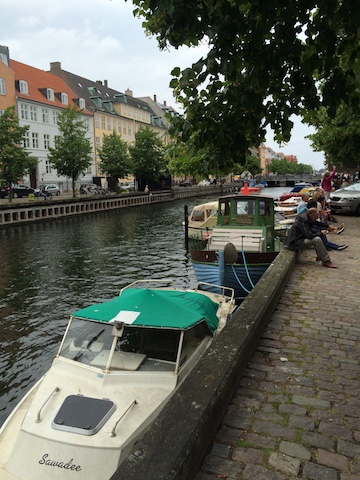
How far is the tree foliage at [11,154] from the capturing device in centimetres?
3772

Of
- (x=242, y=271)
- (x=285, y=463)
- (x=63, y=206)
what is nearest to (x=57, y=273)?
(x=242, y=271)

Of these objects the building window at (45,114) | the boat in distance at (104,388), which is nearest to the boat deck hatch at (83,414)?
the boat in distance at (104,388)

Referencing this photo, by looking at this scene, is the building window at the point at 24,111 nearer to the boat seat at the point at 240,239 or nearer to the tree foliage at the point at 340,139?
the tree foliage at the point at 340,139

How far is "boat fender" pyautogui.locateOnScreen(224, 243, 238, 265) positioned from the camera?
13492 mm

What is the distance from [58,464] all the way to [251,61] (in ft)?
17.3

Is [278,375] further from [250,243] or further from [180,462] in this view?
[250,243]

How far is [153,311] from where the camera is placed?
23.8ft

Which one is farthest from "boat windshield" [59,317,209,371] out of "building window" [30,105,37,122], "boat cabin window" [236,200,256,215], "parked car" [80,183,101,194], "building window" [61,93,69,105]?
"building window" [61,93,69,105]

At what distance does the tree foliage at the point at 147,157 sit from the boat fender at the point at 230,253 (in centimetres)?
5285

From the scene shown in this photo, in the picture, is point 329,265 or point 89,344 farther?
point 329,265

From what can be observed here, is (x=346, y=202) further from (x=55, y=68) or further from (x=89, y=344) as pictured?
(x=55, y=68)

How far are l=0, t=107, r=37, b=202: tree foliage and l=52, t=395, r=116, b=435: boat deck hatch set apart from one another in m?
35.3

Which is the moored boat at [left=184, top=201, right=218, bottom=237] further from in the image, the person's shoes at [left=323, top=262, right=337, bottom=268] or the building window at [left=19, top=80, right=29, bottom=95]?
the building window at [left=19, top=80, right=29, bottom=95]

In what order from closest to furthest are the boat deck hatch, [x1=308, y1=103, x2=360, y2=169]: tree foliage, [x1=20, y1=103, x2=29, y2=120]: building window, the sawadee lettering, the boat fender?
the sawadee lettering, the boat deck hatch, the boat fender, [x1=308, y1=103, x2=360, y2=169]: tree foliage, [x1=20, y1=103, x2=29, y2=120]: building window
